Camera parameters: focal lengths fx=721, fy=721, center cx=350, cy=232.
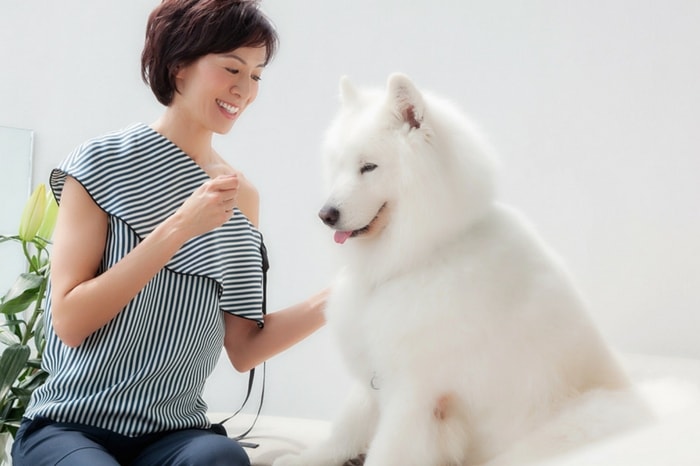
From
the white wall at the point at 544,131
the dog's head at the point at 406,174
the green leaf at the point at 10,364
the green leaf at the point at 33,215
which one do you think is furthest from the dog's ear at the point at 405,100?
the green leaf at the point at 10,364

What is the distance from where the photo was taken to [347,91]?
1.48 m

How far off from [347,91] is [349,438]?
738 mm

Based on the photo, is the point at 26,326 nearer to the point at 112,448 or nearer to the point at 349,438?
the point at 112,448

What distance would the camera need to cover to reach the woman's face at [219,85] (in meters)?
→ 1.56

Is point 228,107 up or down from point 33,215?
up

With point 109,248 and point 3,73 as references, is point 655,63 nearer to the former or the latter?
point 109,248

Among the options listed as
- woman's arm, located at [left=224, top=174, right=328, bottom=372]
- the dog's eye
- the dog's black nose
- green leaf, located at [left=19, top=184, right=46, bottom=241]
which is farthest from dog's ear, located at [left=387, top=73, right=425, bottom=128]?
green leaf, located at [left=19, top=184, right=46, bottom=241]

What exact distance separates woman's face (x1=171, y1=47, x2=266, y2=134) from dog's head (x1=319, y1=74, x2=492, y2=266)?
0.34m

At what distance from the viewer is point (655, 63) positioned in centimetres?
197

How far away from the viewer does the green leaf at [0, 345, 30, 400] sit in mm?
2064

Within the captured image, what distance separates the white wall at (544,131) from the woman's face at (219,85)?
0.39 metres

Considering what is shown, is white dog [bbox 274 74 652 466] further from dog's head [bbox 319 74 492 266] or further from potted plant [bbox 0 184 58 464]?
potted plant [bbox 0 184 58 464]

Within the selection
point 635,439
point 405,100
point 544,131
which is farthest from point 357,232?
point 544,131

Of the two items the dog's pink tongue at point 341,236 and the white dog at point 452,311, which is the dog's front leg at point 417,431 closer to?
the white dog at point 452,311
